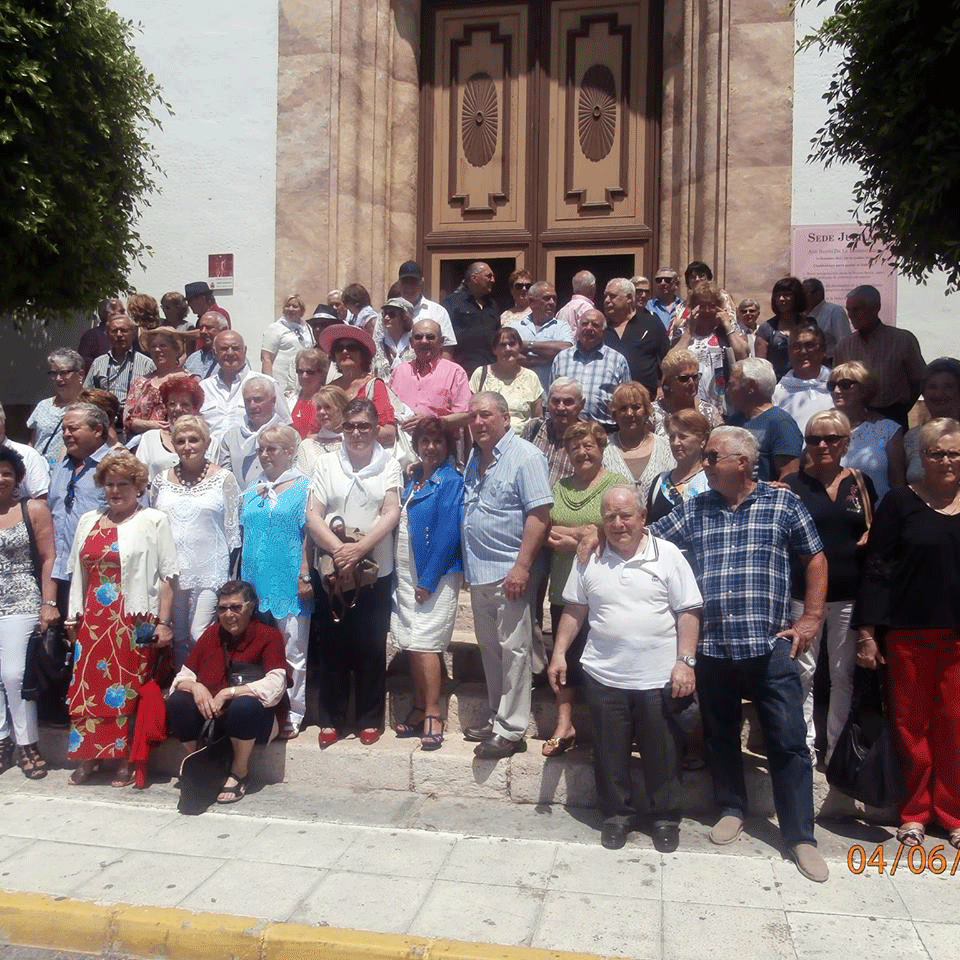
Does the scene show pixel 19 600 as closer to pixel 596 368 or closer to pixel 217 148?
pixel 596 368

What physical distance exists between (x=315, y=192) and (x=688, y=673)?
688 cm

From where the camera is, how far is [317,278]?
33.6 ft

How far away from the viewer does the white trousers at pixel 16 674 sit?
5969mm

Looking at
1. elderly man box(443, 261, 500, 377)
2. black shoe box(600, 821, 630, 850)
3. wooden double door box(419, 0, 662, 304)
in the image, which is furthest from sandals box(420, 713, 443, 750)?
wooden double door box(419, 0, 662, 304)

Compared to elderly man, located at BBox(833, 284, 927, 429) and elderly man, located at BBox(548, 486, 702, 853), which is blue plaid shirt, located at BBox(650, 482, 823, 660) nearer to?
elderly man, located at BBox(548, 486, 702, 853)

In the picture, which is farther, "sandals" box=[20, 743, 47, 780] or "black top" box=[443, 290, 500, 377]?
"black top" box=[443, 290, 500, 377]

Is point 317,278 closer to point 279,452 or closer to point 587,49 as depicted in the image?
point 587,49

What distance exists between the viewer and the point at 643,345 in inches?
299

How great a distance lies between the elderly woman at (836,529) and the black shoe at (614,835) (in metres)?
1.03

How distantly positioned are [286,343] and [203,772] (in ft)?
14.7

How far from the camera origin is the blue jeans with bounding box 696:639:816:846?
4883 mm

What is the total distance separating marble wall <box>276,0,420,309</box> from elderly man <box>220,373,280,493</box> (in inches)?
157

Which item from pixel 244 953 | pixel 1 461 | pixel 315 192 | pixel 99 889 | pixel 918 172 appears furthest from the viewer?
pixel 315 192

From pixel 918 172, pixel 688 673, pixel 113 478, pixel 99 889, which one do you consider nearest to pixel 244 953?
pixel 99 889
